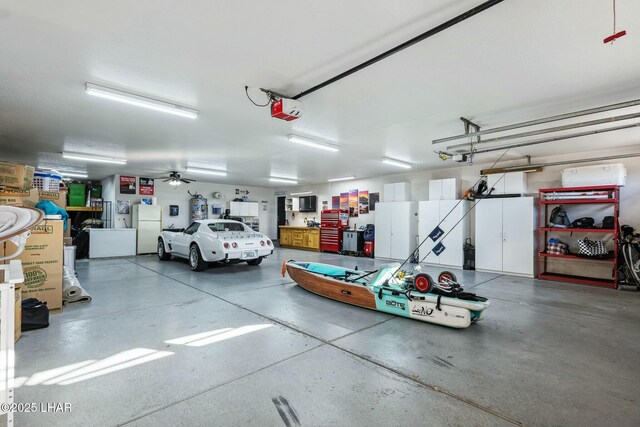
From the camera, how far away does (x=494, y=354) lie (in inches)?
108

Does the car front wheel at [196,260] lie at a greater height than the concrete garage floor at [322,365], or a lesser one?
greater

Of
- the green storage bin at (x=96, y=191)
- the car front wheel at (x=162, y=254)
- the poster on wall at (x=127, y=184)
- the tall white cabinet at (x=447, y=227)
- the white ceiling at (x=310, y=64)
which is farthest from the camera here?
the green storage bin at (x=96, y=191)

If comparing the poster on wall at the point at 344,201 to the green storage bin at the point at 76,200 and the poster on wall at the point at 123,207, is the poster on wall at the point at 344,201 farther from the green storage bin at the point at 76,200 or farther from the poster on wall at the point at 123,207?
the green storage bin at the point at 76,200

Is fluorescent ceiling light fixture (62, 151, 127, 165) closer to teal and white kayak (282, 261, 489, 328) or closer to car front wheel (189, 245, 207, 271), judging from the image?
car front wheel (189, 245, 207, 271)

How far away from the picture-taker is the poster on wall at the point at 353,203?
1124cm

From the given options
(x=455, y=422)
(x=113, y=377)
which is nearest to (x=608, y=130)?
(x=455, y=422)

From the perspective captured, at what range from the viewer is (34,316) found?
3264 mm

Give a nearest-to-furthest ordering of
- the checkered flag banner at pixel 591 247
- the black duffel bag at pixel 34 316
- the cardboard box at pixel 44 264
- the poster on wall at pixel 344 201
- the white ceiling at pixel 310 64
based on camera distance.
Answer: the white ceiling at pixel 310 64
the black duffel bag at pixel 34 316
the cardboard box at pixel 44 264
the checkered flag banner at pixel 591 247
the poster on wall at pixel 344 201

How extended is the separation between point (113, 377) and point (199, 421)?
1.02 meters

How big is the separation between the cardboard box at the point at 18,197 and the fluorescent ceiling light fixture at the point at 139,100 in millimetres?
1916

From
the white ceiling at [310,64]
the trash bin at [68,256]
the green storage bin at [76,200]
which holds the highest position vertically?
the white ceiling at [310,64]

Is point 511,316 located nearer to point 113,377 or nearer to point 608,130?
point 608,130

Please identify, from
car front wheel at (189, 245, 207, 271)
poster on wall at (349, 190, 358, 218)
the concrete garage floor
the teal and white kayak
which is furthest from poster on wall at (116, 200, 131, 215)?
the teal and white kayak

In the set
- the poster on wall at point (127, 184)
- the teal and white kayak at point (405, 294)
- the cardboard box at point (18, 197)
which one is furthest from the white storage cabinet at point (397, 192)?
the poster on wall at point (127, 184)
